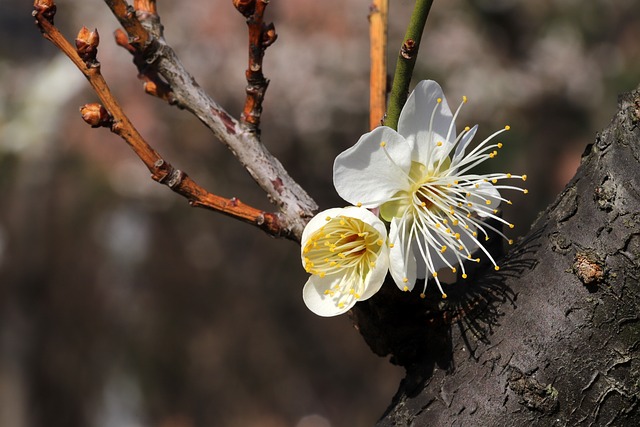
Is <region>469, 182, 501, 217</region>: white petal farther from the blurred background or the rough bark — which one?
the blurred background

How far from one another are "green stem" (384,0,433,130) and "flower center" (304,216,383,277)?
12 centimetres

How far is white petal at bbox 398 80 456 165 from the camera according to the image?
702 mm

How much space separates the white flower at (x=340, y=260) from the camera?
0.70 metres

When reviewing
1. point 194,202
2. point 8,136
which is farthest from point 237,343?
point 194,202

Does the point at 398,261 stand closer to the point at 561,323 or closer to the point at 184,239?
the point at 561,323

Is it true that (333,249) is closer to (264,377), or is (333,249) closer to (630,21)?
(264,377)

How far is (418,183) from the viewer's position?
75cm

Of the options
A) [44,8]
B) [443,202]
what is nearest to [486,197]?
[443,202]

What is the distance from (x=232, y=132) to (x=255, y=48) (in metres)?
Result: 0.11

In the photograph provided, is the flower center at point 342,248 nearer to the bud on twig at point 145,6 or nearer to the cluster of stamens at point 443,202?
the cluster of stamens at point 443,202

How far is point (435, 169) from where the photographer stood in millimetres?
758

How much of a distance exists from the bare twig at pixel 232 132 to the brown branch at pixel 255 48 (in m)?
0.02

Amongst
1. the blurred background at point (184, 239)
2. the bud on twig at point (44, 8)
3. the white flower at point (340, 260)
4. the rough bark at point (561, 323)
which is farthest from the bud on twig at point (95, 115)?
the blurred background at point (184, 239)

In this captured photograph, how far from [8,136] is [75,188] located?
0.52m
